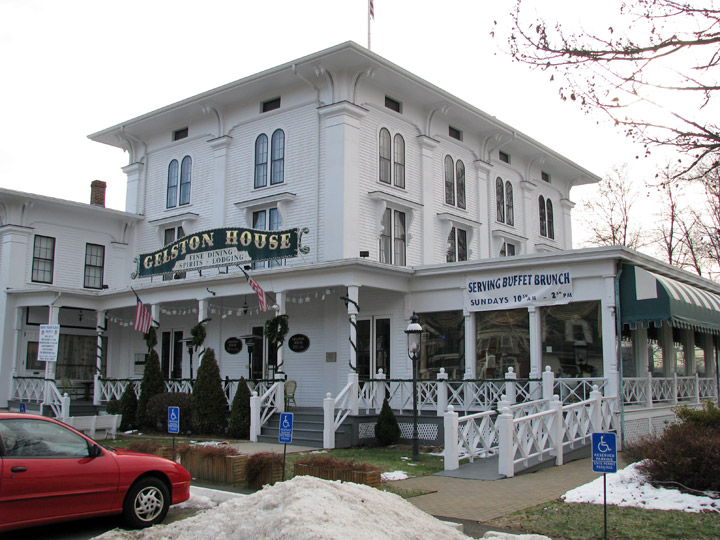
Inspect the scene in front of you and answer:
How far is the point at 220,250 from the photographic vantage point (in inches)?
926

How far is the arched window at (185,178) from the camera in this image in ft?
92.2

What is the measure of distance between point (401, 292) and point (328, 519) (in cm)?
1601

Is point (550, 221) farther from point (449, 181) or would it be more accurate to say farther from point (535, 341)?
point (535, 341)

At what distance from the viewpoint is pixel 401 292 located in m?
22.4

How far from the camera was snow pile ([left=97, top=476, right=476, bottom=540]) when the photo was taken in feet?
21.0

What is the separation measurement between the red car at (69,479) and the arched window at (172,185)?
20.1 metres

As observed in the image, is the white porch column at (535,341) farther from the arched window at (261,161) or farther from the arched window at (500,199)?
the arched window at (500,199)

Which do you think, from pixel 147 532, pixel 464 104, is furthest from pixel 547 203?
pixel 147 532

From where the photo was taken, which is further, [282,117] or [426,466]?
[282,117]

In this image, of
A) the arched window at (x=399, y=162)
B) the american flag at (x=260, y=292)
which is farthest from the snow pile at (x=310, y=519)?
the arched window at (x=399, y=162)

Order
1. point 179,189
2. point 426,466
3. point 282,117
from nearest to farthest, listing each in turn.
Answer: point 426,466 → point 282,117 → point 179,189

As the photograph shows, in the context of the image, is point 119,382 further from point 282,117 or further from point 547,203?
point 547,203

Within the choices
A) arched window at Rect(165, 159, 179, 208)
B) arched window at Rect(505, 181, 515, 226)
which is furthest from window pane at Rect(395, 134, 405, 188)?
arched window at Rect(165, 159, 179, 208)

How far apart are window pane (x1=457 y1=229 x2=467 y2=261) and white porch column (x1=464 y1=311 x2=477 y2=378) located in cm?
662
